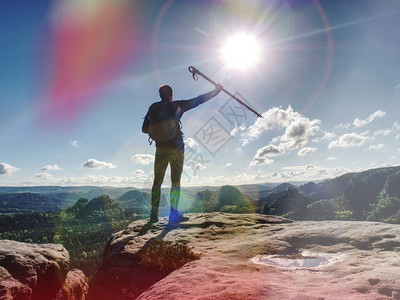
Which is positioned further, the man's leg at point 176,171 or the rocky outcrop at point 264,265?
the man's leg at point 176,171

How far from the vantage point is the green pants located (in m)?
8.04

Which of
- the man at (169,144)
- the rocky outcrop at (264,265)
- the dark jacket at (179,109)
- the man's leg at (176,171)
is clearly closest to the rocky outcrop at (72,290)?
the rocky outcrop at (264,265)

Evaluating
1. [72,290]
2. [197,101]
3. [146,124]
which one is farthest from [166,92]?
[72,290]

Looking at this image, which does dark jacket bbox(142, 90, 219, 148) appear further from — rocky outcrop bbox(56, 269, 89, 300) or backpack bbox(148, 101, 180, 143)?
rocky outcrop bbox(56, 269, 89, 300)

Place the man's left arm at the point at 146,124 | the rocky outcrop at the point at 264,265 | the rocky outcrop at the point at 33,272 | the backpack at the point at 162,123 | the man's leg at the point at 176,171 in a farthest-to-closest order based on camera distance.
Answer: the man's left arm at the point at 146,124 → the man's leg at the point at 176,171 → the backpack at the point at 162,123 → the rocky outcrop at the point at 33,272 → the rocky outcrop at the point at 264,265

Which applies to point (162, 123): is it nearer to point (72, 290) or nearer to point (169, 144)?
point (169, 144)

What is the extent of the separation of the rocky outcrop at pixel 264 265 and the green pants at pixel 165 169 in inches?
41.8

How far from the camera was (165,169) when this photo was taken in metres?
8.16

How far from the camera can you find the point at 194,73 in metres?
9.41

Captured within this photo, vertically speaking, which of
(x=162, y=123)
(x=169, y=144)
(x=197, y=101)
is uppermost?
(x=197, y=101)

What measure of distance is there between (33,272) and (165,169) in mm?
4471

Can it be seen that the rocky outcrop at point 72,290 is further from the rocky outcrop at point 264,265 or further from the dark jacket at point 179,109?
the dark jacket at point 179,109

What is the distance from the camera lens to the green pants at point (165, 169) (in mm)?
8039

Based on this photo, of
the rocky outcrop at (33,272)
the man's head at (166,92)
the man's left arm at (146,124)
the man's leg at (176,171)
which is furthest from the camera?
the man's left arm at (146,124)
